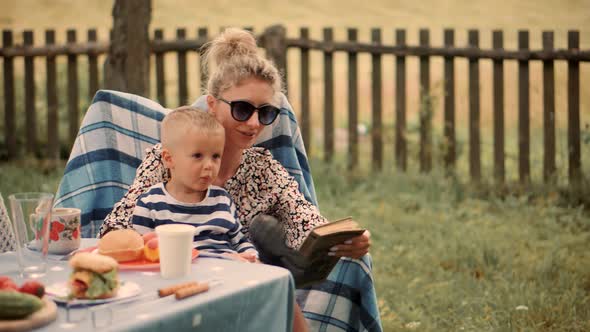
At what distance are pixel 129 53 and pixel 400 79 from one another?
2691 mm

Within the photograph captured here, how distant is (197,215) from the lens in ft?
9.07

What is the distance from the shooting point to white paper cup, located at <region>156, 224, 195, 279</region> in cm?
207

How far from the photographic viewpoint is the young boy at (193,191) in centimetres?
269

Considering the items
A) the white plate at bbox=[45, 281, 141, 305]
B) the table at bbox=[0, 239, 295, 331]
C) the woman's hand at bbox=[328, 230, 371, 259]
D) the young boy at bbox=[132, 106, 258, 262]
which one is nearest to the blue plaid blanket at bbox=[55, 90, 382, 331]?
the woman's hand at bbox=[328, 230, 371, 259]

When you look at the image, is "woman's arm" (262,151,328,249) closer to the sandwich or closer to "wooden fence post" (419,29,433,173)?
the sandwich

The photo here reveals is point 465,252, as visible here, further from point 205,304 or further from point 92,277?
point 92,277

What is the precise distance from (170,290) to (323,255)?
85 cm

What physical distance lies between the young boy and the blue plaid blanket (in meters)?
0.63

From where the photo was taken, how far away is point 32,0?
26.1 meters

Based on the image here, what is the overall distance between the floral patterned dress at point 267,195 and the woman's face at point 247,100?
0.18m

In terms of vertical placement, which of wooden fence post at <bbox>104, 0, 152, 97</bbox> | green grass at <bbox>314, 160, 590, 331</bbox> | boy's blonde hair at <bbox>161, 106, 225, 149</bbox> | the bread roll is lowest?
green grass at <bbox>314, 160, 590, 331</bbox>

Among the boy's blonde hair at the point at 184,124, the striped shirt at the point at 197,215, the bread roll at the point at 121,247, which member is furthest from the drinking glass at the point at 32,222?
the boy's blonde hair at the point at 184,124

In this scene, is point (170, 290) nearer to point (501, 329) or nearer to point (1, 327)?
point (1, 327)

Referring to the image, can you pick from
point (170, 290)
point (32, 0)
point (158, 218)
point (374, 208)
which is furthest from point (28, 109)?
point (32, 0)
